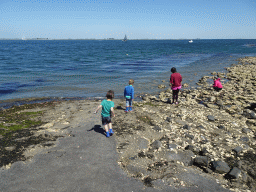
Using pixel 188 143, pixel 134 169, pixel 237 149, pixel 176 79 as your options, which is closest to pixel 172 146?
pixel 188 143

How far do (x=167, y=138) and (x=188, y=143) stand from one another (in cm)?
90

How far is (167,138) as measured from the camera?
305 inches

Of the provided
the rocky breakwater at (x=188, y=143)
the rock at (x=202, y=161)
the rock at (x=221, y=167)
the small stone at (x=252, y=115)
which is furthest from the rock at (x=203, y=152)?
the small stone at (x=252, y=115)

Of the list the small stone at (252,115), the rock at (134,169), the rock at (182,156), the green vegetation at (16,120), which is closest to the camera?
the rock at (134,169)

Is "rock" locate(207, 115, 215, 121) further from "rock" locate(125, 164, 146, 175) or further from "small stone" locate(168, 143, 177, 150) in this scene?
"rock" locate(125, 164, 146, 175)

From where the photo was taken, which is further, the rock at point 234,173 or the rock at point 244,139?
the rock at point 244,139

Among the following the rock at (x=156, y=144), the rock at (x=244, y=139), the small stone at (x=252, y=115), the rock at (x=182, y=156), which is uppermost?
the small stone at (x=252, y=115)

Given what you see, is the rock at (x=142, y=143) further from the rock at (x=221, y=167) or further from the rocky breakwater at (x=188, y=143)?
the rock at (x=221, y=167)

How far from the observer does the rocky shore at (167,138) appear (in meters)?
5.63

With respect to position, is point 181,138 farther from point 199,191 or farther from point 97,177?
point 97,177

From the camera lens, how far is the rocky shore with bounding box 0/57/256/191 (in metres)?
5.63

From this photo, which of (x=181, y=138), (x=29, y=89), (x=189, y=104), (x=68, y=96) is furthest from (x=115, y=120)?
(x=29, y=89)

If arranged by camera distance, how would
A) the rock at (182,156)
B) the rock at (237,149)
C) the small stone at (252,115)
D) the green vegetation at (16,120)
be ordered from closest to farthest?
the rock at (182,156) < the rock at (237,149) < the green vegetation at (16,120) < the small stone at (252,115)

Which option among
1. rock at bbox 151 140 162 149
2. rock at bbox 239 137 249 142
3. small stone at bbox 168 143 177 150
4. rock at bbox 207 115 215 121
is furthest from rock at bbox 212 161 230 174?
rock at bbox 207 115 215 121
